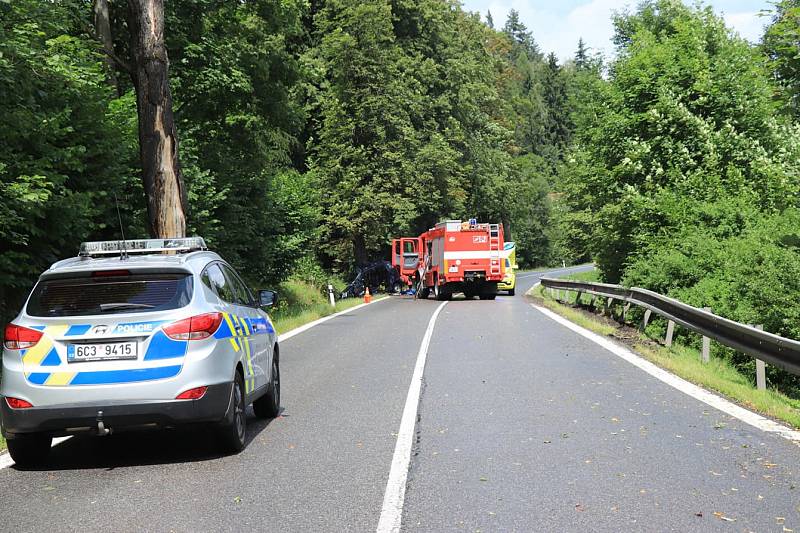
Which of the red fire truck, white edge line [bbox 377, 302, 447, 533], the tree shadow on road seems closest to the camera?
white edge line [bbox 377, 302, 447, 533]

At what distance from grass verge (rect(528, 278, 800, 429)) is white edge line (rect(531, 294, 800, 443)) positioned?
0.12m

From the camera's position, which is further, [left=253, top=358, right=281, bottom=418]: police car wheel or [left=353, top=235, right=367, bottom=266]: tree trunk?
[left=353, top=235, right=367, bottom=266]: tree trunk

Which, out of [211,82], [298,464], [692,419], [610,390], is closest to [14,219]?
[298,464]

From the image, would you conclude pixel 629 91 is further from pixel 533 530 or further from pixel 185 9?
pixel 533 530

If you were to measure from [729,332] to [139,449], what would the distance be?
7654 mm

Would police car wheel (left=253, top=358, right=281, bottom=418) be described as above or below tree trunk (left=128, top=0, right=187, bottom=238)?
below

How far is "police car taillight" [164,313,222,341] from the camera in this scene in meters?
6.42

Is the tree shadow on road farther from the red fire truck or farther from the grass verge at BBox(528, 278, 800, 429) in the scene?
the red fire truck

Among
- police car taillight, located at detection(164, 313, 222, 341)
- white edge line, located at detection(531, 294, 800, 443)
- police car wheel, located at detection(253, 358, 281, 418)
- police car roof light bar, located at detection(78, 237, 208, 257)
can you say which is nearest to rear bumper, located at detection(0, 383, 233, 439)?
police car taillight, located at detection(164, 313, 222, 341)

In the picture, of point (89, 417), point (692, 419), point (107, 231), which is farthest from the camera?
point (107, 231)

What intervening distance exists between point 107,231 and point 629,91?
1608 cm

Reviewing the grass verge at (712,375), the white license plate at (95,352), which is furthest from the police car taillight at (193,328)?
the grass verge at (712,375)

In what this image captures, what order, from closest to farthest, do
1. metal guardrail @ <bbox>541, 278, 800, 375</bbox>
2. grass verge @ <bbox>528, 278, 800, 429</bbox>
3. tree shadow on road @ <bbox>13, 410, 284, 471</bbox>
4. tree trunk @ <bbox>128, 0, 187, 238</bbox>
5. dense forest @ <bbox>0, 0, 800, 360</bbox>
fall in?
tree shadow on road @ <bbox>13, 410, 284, 471</bbox> → grass verge @ <bbox>528, 278, 800, 429</bbox> → metal guardrail @ <bbox>541, 278, 800, 375</bbox> → dense forest @ <bbox>0, 0, 800, 360</bbox> → tree trunk @ <bbox>128, 0, 187, 238</bbox>

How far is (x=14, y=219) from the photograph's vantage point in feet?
35.5
